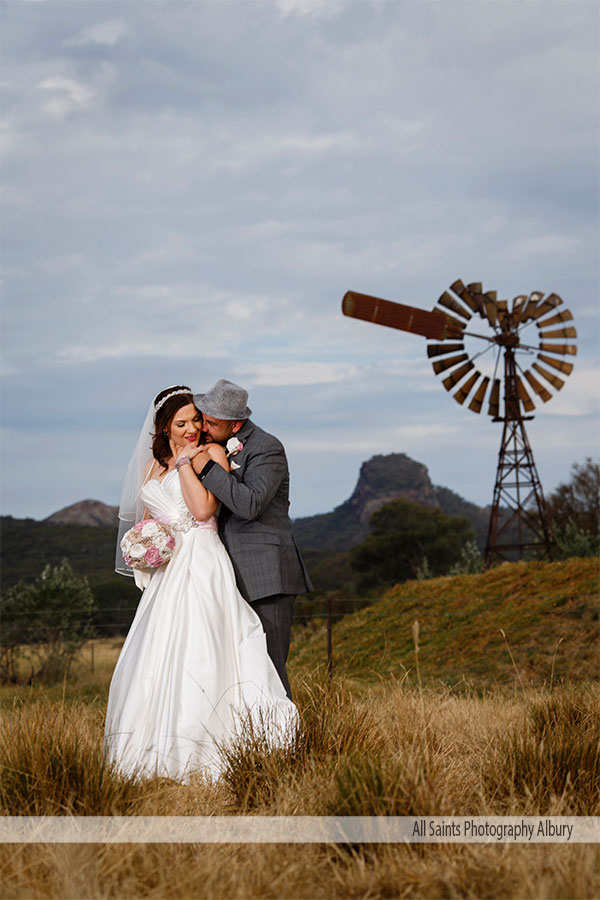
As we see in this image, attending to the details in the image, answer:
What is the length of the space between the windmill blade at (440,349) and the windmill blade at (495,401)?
1.60 metres

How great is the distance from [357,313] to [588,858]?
55.0 feet

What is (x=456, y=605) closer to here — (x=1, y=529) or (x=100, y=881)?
(x=100, y=881)

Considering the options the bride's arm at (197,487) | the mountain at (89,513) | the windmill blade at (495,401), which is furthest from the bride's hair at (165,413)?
the mountain at (89,513)

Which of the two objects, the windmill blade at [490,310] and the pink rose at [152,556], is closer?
the pink rose at [152,556]

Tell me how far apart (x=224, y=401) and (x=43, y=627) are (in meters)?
14.1

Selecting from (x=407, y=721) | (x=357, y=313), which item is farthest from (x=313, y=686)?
(x=357, y=313)

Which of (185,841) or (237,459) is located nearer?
(185,841)

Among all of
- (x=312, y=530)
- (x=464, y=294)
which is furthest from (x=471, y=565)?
(x=312, y=530)

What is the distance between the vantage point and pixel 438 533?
5331cm

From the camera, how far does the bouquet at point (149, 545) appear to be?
5160 millimetres

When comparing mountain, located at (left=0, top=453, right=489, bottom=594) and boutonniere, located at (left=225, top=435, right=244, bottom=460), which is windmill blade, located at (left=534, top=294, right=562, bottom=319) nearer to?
mountain, located at (left=0, top=453, right=489, bottom=594)

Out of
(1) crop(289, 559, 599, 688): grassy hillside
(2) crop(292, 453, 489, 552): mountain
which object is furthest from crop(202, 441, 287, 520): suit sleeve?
(2) crop(292, 453, 489, 552): mountain

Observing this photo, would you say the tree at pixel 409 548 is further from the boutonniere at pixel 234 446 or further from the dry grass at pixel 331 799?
the boutonniere at pixel 234 446

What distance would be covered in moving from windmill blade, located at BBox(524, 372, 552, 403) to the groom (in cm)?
1876
